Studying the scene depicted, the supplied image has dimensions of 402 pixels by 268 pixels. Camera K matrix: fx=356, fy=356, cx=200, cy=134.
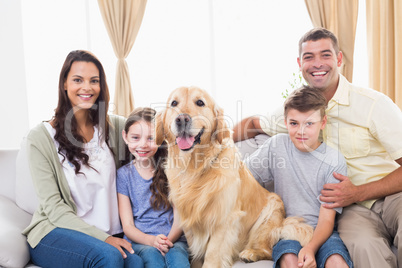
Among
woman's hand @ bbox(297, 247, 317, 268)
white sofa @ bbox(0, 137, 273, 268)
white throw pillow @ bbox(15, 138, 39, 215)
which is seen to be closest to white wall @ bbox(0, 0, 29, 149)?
white sofa @ bbox(0, 137, 273, 268)

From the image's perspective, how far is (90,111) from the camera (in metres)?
2.04

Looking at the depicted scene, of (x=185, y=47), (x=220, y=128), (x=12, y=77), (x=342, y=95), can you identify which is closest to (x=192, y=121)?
(x=220, y=128)

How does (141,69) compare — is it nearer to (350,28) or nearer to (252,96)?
(252,96)

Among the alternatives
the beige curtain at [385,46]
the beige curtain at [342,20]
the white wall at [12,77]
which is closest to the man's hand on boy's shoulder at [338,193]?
the beige curtain at [385,46]

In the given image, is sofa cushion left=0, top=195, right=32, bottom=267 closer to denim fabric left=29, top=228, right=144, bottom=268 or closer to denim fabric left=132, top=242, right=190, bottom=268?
denim fabric left=29, top=228, right=144, bottom=268

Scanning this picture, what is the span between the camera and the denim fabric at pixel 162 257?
165cm

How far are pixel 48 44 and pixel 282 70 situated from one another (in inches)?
134

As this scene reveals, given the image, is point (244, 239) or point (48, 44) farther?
point (48, 44)

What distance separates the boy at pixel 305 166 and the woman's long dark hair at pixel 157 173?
562 mm

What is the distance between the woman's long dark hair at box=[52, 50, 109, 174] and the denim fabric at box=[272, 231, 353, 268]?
1071 mm

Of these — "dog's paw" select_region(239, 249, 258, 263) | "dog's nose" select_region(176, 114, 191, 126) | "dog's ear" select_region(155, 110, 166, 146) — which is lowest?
"dog's paw" select_region(239, 249, 258, 263)

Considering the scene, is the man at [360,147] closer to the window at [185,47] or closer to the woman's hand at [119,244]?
the woman's hand at [119,244]

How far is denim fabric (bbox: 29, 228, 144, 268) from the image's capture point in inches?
61.7

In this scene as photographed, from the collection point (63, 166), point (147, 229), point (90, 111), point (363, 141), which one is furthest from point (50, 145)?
point (363, 141)
